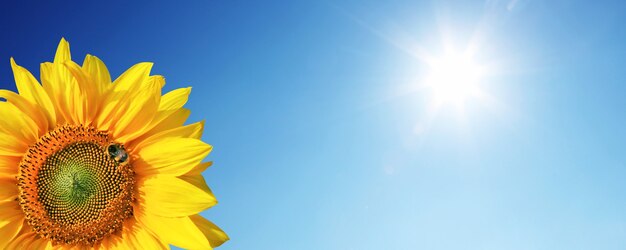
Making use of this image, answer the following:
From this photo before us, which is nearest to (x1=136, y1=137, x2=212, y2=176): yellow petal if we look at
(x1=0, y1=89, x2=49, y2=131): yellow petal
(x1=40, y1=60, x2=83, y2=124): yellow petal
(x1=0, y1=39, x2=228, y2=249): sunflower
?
(x1=0, y1=39, x2=228, y2=249): sunflower

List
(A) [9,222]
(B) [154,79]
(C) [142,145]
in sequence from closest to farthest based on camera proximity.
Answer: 1. (B) [154,79]
2. (C) [142,145]
3. (A) [9,222]

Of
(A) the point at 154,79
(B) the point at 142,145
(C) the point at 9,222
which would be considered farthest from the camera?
(C) the point at 9,222

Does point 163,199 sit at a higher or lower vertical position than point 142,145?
lower

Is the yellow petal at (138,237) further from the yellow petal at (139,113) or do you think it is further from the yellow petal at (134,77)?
the yellow petal at (134,77)

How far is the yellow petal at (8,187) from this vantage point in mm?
3586

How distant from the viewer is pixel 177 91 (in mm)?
3145

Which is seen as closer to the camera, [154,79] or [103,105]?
[154,79]

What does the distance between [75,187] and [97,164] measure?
0.22 m

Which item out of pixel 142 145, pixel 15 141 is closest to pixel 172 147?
pixel 142 145

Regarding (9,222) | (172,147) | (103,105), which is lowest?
(9,222)

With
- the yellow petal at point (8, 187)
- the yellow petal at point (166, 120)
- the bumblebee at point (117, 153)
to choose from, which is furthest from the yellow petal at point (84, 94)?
the yellow petal at point (8, 187)

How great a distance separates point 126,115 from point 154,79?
34cm

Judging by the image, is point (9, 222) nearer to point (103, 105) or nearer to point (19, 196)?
point (19, 196)

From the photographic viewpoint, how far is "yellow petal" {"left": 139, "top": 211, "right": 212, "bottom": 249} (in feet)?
9.90
